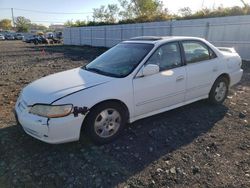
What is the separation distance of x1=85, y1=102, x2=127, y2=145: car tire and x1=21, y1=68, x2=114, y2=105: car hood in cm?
39

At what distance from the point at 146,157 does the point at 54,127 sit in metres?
1.36

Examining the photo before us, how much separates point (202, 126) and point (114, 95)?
189cm

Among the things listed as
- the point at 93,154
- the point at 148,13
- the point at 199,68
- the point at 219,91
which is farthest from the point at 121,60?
the point at 148,13

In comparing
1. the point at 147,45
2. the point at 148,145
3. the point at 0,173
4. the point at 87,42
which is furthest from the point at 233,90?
the point at 87,42

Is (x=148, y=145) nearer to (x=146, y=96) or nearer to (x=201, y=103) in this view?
(x=146, y=96)

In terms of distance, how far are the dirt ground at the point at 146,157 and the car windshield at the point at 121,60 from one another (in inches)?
43.2

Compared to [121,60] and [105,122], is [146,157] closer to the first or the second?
[105,122]

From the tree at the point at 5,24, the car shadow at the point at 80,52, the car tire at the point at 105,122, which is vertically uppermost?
the tree at the point at 5,24

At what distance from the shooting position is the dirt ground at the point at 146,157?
9.57ft

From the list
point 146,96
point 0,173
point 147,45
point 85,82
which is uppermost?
point 147,45

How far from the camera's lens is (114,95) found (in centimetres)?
358

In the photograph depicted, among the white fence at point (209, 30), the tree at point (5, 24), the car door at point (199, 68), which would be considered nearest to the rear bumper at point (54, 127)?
the car door at point (199, 68)

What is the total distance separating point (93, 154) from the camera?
3465 millimetres

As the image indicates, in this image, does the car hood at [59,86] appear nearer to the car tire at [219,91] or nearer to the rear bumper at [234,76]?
the car tire at [219,91]
